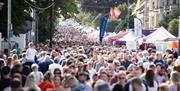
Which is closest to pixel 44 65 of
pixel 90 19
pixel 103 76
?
pixel 103 76

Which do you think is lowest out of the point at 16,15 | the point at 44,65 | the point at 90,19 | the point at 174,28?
the point at 174,28

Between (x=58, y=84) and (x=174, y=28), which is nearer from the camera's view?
(x=58, y=84)

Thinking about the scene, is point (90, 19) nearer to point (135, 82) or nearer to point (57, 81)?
point (57, 81)

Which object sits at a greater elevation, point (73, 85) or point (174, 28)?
point (73, 85)

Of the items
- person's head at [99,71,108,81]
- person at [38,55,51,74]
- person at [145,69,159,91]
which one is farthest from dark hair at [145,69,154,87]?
person at [38,55,51,74]

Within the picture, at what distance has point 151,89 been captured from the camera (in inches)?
561

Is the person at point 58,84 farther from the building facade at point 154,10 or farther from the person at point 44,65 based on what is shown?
the building facade at point 154,10

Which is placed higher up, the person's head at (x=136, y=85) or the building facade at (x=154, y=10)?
the building facade at (x=154, y=10)

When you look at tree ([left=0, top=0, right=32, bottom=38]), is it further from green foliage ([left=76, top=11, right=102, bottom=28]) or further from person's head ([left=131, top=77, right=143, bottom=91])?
green foliage ([left=76, top=11, right=102, bottom=28])

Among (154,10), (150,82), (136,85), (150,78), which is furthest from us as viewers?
(154,10)

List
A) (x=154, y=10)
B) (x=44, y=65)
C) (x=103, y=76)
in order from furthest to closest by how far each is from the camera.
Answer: (x=154, y=10)
(x=44, y=65)
(x=103, y=76)

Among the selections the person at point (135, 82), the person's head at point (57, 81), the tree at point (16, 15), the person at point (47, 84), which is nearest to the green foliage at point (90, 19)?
the tree at point (16, 15)

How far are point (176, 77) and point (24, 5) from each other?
97.6 ft

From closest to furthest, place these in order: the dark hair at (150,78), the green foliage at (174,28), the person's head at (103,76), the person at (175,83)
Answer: the person at (175,83) < the dark hair at (150,78) < the person's head at (103,76) < the green foliage at (174,28)
